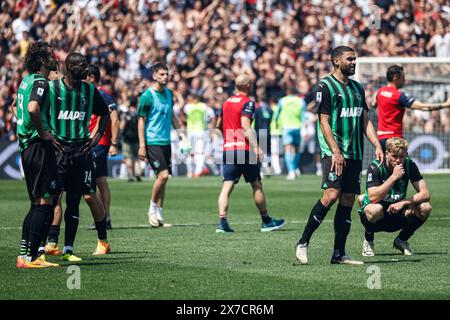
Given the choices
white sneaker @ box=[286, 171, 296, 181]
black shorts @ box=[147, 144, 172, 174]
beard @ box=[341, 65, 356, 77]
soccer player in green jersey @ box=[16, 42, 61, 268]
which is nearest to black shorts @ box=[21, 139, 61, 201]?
soccer player in green jersey @ box=[16, 42, 61, 268]

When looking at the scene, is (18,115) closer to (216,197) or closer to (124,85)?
(216,197)

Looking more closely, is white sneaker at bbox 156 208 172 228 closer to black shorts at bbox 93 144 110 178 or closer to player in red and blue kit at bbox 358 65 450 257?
black shorts at bbox 93 144 110 178

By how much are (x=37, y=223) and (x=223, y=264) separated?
192cm

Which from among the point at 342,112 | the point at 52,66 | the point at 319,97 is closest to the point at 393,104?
the point at 342,112

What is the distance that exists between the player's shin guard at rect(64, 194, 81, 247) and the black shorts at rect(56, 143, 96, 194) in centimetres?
19

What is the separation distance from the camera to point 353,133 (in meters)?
11.0

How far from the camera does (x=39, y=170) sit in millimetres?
10570

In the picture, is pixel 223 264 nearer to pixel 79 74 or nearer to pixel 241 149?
pixel 79 74

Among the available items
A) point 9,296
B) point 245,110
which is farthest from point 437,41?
point 9,296

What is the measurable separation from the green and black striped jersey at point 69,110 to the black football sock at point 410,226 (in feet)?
11.9

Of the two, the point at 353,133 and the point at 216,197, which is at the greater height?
the point at 353,133

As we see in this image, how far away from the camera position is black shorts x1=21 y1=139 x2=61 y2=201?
34.7ft
